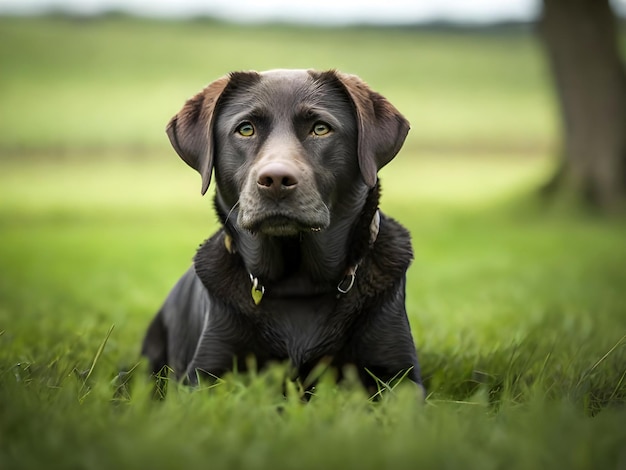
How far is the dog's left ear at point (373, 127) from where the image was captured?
3.54m

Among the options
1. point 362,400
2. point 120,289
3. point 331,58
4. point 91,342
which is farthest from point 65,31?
point 362,400

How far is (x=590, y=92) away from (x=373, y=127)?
11.9 m

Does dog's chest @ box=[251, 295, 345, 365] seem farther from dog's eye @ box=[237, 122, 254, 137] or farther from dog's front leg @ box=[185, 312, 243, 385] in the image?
dog's eye @ box=[237, 122, 254, 137]

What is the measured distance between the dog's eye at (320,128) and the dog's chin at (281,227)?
1.45 ft

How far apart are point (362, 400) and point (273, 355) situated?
869mm

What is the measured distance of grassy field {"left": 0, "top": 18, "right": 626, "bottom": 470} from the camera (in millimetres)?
2244

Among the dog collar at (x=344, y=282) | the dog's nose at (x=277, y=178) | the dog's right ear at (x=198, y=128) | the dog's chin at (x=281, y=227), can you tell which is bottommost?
the dog collar at (x=344, y=282)

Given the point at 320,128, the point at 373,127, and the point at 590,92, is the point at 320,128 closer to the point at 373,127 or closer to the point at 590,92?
the point at 373,127

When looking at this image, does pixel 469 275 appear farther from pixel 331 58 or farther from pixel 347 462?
pixel 331 58

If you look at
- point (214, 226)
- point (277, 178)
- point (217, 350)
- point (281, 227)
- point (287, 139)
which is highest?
point (287, 139)

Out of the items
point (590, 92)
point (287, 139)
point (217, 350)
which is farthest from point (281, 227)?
point (590, 92)

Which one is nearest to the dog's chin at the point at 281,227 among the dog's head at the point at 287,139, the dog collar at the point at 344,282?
the dog's head at the point at 287,139

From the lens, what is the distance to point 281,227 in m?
3.37

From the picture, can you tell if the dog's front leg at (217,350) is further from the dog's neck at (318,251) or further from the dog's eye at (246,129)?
the dog's eye at (246,129)
